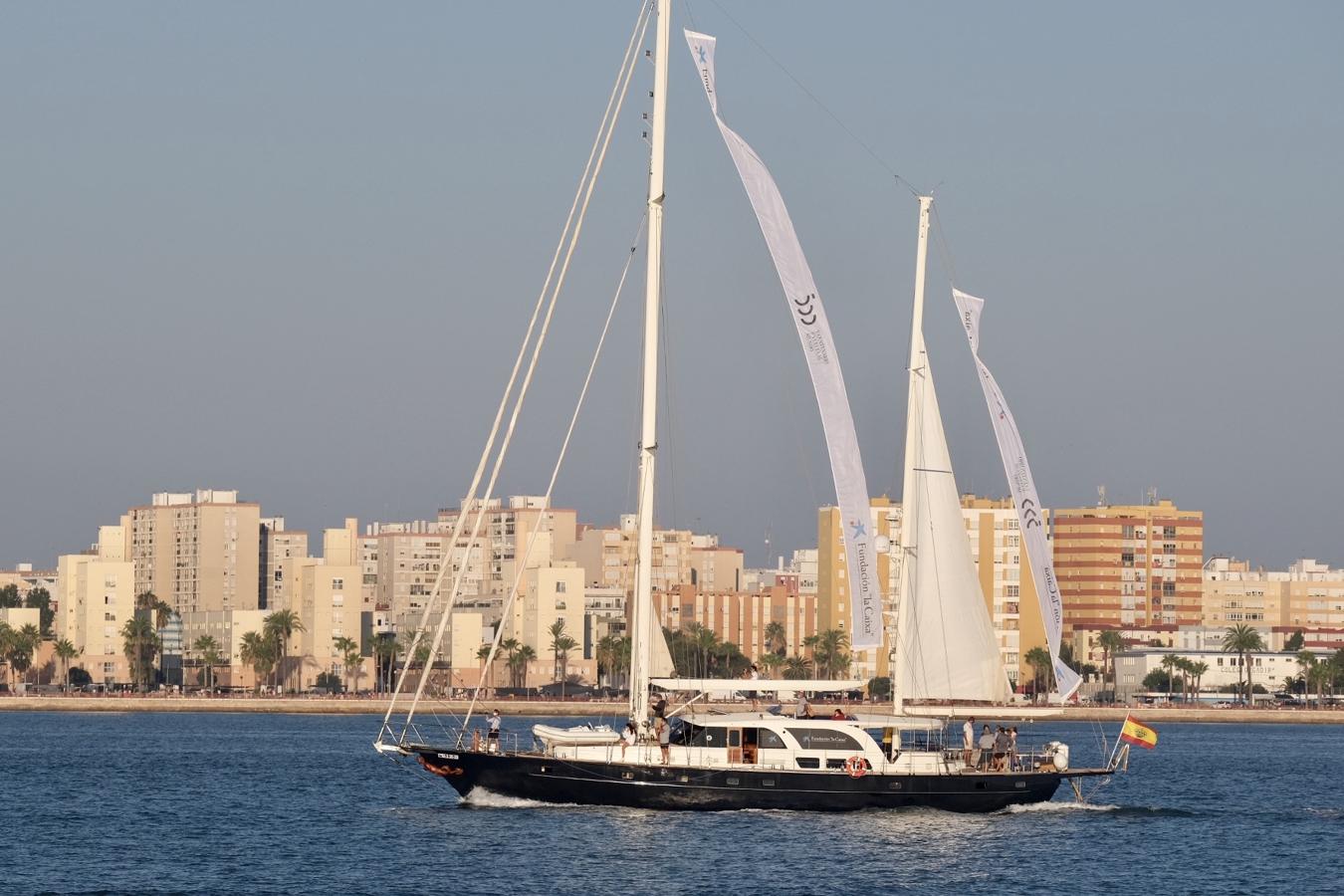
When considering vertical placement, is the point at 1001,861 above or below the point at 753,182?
below

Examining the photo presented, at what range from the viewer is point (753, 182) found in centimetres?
5194

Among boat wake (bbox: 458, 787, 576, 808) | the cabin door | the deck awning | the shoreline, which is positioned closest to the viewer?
the deck awning

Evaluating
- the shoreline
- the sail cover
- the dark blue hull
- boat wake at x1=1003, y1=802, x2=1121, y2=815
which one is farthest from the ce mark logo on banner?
the shoreline

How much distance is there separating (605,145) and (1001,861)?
19872 millimetres

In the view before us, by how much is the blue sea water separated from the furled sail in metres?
3.59

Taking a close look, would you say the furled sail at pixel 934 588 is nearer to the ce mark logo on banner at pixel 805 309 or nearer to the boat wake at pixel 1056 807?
the boat wake at pixel 1056 807

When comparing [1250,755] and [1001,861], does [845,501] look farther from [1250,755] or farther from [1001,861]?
[1250,755]

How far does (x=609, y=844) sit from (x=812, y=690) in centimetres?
756

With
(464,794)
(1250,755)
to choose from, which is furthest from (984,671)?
(1250,755)

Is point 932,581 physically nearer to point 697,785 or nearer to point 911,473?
point 911,473

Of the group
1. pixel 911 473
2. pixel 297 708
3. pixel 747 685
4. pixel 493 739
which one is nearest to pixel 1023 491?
pixel 911 473

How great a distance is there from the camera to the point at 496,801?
5241 centimetres

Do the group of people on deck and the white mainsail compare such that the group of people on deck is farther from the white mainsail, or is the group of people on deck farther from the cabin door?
the cabin door

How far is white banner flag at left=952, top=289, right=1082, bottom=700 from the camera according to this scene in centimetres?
5594
